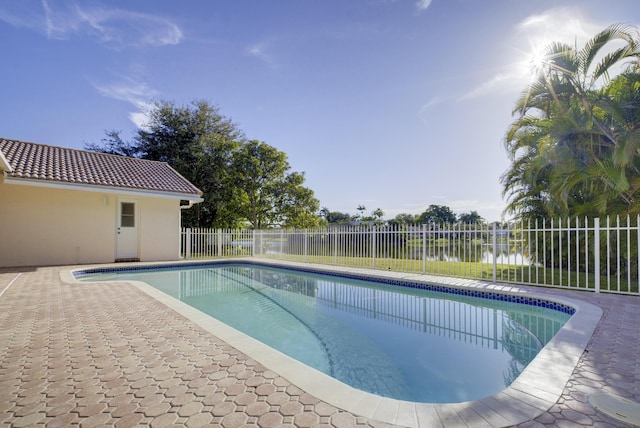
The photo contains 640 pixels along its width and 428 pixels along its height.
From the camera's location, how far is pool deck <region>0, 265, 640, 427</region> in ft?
7.20

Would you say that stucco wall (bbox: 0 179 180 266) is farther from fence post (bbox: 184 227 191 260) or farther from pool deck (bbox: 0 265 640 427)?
pool deck (bbox: 0 265 640 427)

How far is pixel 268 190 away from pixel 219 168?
10.8ft

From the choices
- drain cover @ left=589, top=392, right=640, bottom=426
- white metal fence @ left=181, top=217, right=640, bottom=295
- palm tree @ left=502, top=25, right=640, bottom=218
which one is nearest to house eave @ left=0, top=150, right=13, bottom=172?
white metal fence @ left=181, top=217, right=640, bottom=295

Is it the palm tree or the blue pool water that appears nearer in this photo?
the blue pool water

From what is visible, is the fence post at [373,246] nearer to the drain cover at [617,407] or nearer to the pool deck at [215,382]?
the pool deck at [215,382]

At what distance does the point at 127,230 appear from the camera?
13.1 metres

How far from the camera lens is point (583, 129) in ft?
24.9

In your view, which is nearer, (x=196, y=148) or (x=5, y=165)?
(x=5, y=165)

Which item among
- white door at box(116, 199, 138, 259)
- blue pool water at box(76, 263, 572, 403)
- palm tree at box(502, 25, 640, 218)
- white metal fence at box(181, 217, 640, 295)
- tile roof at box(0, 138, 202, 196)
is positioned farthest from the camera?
white door at box(116, 199, 138, 259)

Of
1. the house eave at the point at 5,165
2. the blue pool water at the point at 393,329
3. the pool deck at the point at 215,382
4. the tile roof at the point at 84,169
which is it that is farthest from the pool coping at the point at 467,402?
the tile roof at the point at 84,169

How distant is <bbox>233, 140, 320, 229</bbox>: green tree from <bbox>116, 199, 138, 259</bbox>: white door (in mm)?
7005

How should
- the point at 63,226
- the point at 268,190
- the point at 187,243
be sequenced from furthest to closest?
the point at 268,190
the point at 187,243
the point at 63,226

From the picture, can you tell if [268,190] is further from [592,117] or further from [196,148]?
[592,117]

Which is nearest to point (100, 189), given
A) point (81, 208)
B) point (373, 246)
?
point (81, 208)
